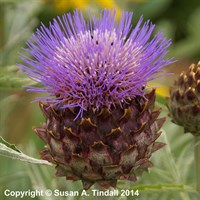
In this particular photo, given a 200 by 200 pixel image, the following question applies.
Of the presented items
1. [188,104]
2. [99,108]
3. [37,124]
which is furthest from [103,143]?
[37,124]

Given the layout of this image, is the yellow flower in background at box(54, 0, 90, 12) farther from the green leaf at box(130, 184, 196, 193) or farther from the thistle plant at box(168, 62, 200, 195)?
the green leaf at box(130, 184, 196, 193)

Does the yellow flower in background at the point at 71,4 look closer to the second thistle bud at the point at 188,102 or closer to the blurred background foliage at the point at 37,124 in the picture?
the blurred background foliage at the point at 37,124

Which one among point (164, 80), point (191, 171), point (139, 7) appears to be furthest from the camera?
point (139, 7)

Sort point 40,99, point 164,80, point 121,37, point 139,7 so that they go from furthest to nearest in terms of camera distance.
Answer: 1. point 139,7
2. point 164,80
3. point 121,37
4. point 40,99

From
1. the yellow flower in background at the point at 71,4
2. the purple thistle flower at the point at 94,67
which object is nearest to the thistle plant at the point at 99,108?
the purple thistle flower at the point at 94,67

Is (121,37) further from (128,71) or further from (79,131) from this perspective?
(79,131)

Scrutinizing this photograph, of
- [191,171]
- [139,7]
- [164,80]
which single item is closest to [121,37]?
[191,171]

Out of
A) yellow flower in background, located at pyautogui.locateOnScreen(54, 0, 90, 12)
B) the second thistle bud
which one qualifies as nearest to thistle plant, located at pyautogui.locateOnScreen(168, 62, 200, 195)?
the second thistle bud
